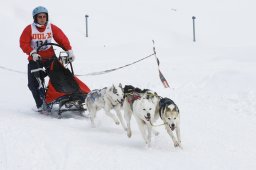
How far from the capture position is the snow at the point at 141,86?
5.06 m

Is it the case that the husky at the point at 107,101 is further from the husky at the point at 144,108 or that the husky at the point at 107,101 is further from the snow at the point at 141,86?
the husky at the point at 144,108

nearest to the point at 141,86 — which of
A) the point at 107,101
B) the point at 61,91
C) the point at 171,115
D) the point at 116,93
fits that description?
the point at 61,91

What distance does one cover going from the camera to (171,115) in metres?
5.44

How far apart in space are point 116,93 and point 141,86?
3.84 m

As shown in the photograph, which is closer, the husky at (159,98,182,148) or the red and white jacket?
the husky at (159,98,182,148)

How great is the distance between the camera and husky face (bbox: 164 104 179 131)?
5.41 m

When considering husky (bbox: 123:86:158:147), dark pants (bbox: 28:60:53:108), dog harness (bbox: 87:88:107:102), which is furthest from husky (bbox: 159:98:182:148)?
dark pants (bbox: 28:60:53:108)

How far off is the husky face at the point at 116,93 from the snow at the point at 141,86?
45cm

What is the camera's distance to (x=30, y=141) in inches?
210

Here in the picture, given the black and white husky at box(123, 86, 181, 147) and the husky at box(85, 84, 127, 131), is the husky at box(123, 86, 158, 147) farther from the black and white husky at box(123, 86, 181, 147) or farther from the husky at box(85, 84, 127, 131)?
the husky at box(85, 84, 127, 131)

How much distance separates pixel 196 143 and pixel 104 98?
156 centimetres

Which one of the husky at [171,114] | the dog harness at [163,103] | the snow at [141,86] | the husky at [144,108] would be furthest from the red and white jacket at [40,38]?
the husky at [171,114]

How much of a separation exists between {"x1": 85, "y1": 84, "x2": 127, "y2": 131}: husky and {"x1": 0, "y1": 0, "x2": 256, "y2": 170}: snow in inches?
8.0

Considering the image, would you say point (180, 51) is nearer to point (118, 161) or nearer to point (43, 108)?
point (43, 108)
